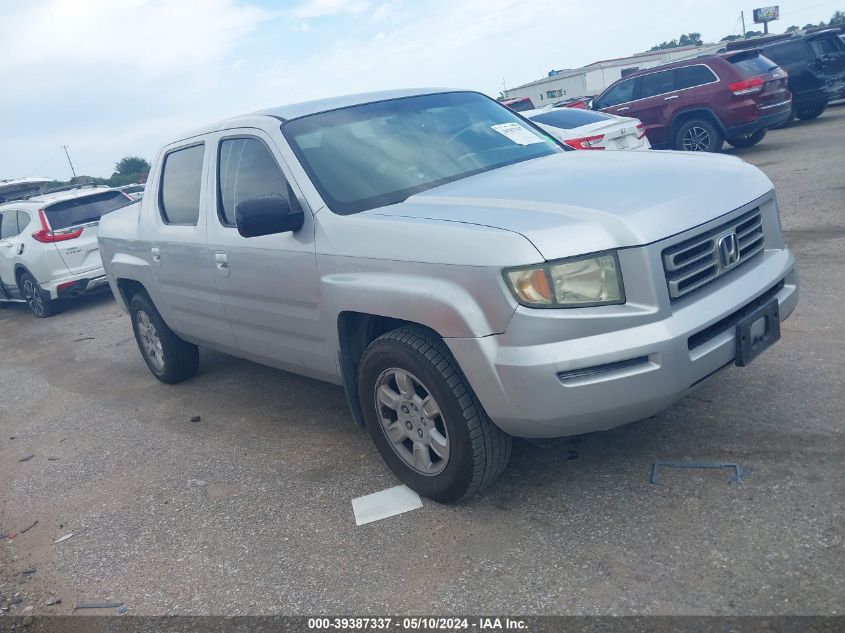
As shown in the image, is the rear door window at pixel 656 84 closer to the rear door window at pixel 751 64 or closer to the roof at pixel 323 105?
the rear door window at pixel 751 64

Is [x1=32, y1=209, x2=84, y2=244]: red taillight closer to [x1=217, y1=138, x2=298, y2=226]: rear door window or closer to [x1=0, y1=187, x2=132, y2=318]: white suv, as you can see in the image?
[x1=0, y1=187, x2=132, y2=318]: white suv

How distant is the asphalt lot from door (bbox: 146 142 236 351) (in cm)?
67

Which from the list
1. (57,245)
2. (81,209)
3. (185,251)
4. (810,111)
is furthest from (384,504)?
(810,111)

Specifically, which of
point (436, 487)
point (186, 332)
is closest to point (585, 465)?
point (436, 487)

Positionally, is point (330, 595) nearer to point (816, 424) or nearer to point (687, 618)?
point (687, 618)

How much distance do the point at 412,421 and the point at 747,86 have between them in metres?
11.4

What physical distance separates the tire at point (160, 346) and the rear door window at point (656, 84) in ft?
35.1

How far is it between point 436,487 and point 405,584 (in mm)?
541

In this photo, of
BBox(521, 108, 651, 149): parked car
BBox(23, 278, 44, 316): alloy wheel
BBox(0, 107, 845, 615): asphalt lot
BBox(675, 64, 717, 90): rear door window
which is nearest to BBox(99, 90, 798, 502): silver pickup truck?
BBox(0, 107, 845, 615): asphalt lot

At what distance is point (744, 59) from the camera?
1320 cm

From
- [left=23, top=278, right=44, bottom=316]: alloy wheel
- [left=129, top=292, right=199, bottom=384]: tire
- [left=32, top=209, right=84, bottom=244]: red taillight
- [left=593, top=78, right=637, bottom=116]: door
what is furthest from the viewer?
[left=593, top=78, right=637, bottom=116]: door

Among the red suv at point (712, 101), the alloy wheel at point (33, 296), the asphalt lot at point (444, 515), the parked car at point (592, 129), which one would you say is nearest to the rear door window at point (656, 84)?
the red suv at point (712, 101)

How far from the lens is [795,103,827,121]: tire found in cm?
1667

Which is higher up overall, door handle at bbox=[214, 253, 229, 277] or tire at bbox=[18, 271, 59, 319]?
door handle at bbox=[214, 253, 229, 277]
